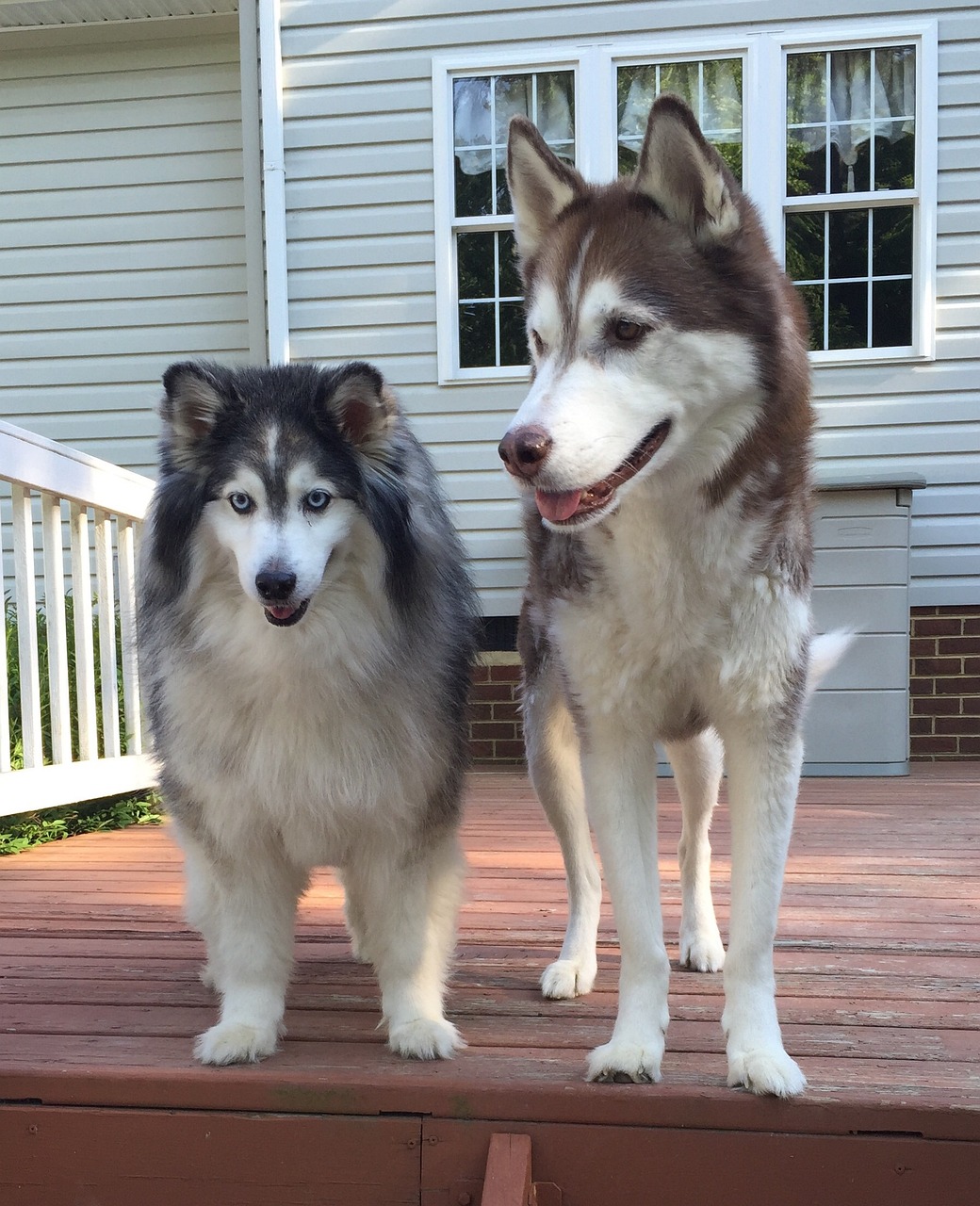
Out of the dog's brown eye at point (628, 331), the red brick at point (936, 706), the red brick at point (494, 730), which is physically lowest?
the red brick at point (494, 730)

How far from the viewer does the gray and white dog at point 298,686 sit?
6.94ft

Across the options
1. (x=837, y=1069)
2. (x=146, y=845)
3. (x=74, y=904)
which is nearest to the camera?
(x=837, y=1069)

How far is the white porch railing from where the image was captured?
3.85m

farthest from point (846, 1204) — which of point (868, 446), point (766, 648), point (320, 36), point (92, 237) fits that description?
point (92, 237)

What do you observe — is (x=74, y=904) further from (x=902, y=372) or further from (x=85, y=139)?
(x=85, y=139)

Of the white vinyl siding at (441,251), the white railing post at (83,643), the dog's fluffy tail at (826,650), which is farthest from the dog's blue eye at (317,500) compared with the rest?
the white vinyl siding at (441,251)

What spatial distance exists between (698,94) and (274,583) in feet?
17.0

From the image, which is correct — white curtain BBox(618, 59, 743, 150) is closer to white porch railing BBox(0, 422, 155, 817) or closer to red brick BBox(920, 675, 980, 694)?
red brick BBox(920, 675, 980, 694)

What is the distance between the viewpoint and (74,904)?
126 inches

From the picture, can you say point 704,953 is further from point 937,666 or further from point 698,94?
point 698,94

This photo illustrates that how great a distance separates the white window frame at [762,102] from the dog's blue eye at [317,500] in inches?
163

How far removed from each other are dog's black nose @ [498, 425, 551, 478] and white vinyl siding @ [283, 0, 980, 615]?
4377mm

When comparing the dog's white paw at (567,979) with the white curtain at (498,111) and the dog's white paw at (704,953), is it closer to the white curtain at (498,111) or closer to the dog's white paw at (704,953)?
the dog's white paw at (704,953)

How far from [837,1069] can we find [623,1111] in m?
0.40
